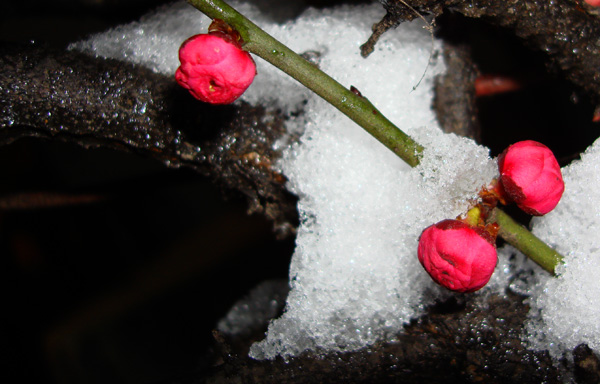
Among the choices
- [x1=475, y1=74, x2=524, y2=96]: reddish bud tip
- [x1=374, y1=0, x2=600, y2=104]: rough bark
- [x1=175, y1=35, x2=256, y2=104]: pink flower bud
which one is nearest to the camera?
[x1=175, y1=35, x2=256, y2=104]: pink flower bud

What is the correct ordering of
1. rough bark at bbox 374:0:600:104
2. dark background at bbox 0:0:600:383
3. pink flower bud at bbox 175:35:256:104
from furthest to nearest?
dark background at bbox 0:0:600:383 → rough bark at bbox 374:0:600:104 → pink flower bud at bbox 175:35:256:104

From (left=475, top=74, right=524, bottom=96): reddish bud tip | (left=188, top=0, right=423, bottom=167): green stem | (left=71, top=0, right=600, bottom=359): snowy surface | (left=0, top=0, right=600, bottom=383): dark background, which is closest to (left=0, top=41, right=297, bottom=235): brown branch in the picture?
(left=71, top=0, right=600, bottom=359): snowy surface

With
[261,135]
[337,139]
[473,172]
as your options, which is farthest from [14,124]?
[473,172]

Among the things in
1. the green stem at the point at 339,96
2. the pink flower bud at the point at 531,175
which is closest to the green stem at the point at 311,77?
the green stem at the point at 339,96

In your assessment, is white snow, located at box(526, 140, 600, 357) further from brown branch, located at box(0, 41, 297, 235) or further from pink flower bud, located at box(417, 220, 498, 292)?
brown branch, located at box(0, 41, 297, 235)

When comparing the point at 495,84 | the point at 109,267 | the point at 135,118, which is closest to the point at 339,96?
the point at 135,118

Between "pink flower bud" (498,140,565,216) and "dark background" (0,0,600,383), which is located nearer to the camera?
"pink flower bud" (498,140,565,216)

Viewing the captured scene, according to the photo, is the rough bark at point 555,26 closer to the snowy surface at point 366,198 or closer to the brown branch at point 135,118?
the snowy surface at point 366,198

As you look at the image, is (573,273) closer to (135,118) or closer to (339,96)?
(339,96)
